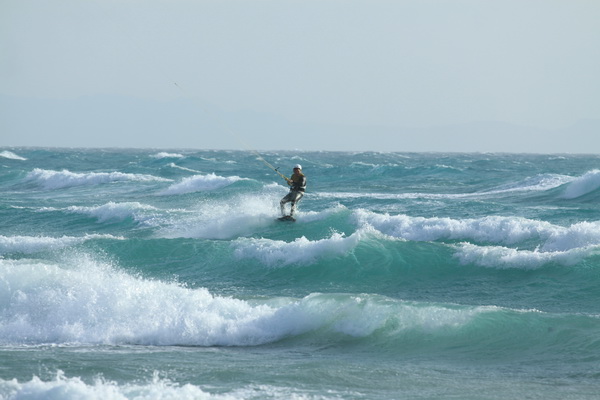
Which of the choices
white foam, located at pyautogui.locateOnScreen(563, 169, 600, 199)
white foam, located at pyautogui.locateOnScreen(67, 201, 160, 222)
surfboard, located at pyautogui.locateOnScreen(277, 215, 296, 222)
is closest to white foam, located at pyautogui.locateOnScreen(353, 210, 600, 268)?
surfboard, located at pyautogui.locateOnScreen(277, 215, 296, 222)

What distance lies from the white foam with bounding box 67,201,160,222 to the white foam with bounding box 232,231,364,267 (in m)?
9.01

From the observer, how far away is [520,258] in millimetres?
17266

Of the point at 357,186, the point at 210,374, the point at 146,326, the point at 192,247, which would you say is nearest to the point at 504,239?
the point at 192,247

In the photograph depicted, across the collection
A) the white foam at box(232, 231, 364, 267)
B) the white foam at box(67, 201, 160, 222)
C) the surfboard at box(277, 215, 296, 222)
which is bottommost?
the white foam at box(67, 201, 160, 222)

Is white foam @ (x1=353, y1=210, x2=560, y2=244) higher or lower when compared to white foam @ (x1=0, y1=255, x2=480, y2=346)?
higher

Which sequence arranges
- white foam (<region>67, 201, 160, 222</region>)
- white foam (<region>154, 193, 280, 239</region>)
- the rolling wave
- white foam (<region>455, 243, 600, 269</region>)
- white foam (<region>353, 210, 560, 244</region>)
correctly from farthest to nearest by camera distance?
white foam (<region>67, 201, 160, 222</region>)
white foam (<region>154, 193, 280, 239</region>)
white foam (<region>353, 210, 560, 244</region>)
white foam (<region>455, 243, 600, 269</region>)
the rolling wave

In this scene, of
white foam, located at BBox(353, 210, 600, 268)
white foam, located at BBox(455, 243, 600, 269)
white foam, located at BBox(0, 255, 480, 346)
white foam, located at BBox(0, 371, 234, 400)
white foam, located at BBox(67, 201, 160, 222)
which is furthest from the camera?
white foam, located at BBox(67, 201, 160, 222)

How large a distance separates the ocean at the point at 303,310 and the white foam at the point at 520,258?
0.04m

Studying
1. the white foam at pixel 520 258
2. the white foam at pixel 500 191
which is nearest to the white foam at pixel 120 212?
the white foam at pixel 500 191

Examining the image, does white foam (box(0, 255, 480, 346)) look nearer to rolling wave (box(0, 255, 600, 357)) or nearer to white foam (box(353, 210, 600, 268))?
rolling wave (box(0, 255, 600, 357))

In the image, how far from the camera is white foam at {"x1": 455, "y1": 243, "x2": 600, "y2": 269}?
17062 millimetres

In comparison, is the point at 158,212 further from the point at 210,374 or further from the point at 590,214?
the point at 210,374

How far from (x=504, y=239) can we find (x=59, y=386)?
15.2m

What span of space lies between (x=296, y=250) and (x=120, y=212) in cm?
1153
